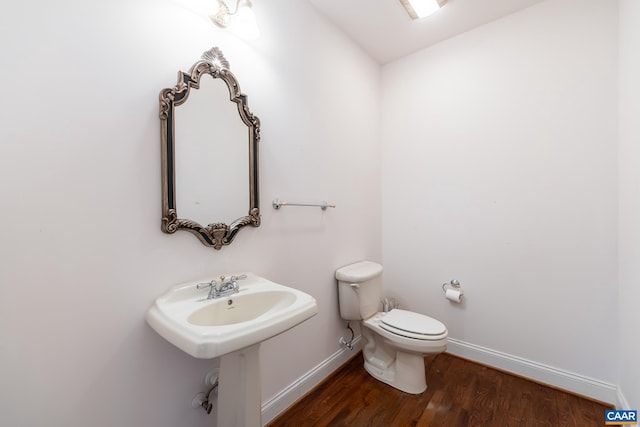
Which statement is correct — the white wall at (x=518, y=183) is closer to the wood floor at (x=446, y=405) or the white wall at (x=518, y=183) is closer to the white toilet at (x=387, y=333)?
the wood floor at (x=446, y=405)

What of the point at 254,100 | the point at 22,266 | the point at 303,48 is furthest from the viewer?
the point at 303,48

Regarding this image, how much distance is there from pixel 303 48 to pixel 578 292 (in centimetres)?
232

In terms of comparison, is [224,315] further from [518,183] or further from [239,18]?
[518,183]

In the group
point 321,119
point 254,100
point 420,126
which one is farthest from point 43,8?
point 420,126

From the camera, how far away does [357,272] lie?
1857 millimetres

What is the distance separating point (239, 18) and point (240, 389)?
161 cm

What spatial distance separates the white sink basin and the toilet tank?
0.73 m

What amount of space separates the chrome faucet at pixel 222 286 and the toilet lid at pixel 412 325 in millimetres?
1067

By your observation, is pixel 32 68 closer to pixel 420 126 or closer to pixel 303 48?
pixel 303 48

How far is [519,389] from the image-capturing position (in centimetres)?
166

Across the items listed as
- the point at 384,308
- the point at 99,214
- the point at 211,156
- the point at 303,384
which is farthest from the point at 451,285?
→ the point at 99,214

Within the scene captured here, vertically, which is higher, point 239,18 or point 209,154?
point 239,18

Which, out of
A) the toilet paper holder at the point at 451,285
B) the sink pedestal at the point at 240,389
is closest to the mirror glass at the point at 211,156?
the sink pedestal at the point at 240,389

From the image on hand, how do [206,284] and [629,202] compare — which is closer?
[206,284]
